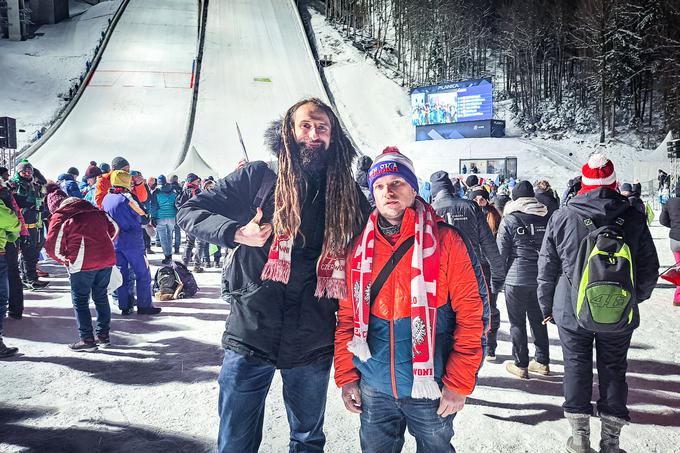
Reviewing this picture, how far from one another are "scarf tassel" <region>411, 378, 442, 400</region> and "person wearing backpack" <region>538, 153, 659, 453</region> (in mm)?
1303

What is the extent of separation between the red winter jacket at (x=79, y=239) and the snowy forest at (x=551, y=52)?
31.6 m

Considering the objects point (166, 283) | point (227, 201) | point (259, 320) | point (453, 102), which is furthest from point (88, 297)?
point (453, 102)

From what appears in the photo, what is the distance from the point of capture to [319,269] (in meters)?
1.92

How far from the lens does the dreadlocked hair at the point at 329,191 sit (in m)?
1.90

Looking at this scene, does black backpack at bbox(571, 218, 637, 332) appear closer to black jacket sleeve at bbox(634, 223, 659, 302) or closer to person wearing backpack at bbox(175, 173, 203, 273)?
black jacket sleeve at bbox(634, 223, 659, 302)

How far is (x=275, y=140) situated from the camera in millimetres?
2023

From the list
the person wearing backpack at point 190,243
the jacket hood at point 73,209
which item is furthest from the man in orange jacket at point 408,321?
the person wearing backpack at point 190,243

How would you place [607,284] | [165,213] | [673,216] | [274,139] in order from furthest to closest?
1. [165,213]
2. [673,216]
3. [607,284]
4. [274,139]

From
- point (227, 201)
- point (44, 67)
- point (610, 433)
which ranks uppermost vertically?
point (44, 67)

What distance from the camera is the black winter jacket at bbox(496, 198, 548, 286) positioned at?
3.95 m

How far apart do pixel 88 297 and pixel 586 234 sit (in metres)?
4.50

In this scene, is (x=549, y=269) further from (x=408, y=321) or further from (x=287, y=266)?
(x=287, y=266)

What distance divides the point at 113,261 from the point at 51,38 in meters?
45.8

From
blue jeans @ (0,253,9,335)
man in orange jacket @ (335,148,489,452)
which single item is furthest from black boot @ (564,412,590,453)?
blue jeans @ (0,253,9,335)
